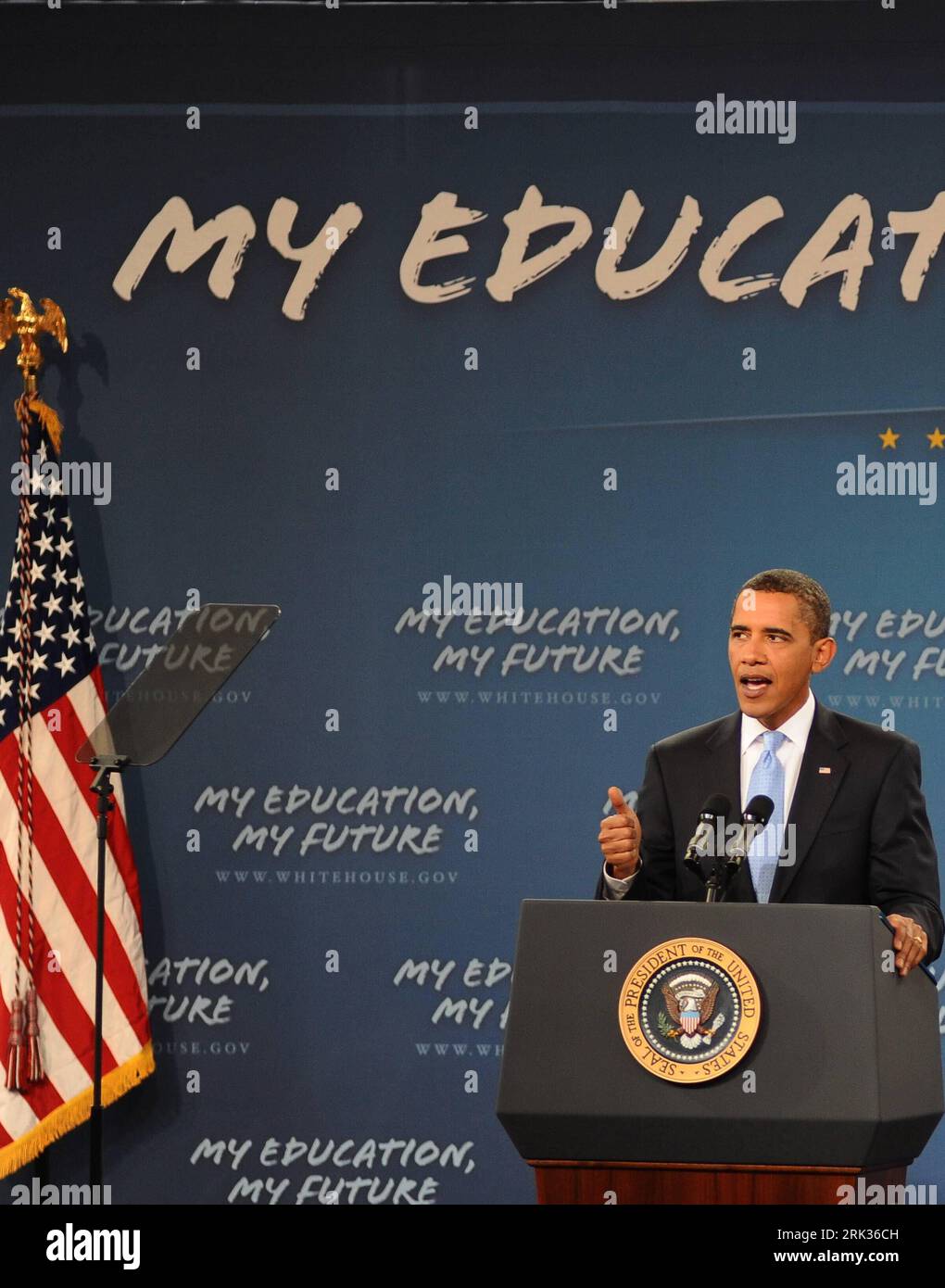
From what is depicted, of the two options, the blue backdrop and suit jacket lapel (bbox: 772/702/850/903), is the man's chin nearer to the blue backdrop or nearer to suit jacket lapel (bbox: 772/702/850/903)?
suit jacket lapel (bbox: 772/702/850/903)

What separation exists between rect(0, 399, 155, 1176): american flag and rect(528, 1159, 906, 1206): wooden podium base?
2263 mm

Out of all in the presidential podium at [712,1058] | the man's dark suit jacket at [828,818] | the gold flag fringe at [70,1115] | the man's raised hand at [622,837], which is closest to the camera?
the presidential podium at [712,1058]

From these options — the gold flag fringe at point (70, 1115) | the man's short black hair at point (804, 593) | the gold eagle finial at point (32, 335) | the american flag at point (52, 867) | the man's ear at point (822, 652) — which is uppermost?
the gold eagle finial at point (32, 335)

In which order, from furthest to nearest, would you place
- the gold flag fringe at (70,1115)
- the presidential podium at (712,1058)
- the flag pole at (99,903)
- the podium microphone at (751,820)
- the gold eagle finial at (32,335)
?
the gold eagle finial at (32,335)
the gold flag fringe at (70,1115)
the flag pole at (99,903)
the podium microphone at (751,820)
the presidential podium at (712,1058)

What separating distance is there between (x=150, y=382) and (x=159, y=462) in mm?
236

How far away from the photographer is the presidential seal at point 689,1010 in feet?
7.54

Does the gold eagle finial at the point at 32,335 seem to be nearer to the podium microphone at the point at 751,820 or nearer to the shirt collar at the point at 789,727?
the shirt collar at the point at 789,727

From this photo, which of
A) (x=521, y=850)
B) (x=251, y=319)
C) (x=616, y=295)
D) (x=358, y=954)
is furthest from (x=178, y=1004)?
(x=616, y=295)

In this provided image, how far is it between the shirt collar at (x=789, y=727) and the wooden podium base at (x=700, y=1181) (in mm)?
1062

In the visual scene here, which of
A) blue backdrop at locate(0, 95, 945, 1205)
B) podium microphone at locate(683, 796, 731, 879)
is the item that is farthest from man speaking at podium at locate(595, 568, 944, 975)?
blue backdrop at locate(0, 95, 945, 1205)

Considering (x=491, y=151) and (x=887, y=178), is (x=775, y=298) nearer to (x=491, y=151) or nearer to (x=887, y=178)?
(x=887, y=178)

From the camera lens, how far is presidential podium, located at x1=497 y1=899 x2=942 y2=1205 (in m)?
2.27

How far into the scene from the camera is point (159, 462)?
467cm

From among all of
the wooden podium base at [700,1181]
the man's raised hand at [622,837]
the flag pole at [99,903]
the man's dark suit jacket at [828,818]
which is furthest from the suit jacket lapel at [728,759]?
the flag pole at [99,903]
